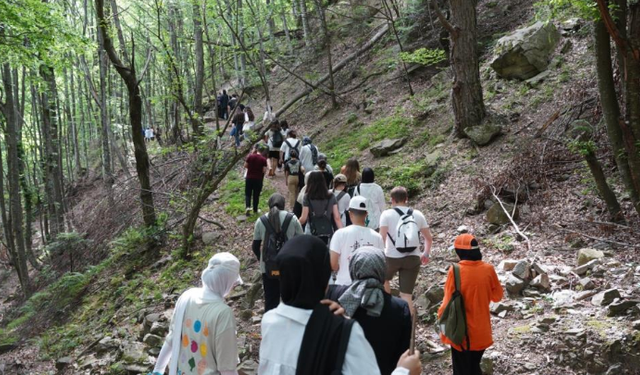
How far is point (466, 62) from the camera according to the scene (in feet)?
38.6

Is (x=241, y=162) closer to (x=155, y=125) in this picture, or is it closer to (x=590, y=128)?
(x=590, y=128)

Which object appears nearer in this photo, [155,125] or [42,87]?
[42,87]

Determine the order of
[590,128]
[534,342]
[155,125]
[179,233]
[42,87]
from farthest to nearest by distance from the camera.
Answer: [155,125] < [42,87] < [179,233] < [590,128] < [534,342]

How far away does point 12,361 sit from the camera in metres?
10.4

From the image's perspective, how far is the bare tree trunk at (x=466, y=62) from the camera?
11.7 metres

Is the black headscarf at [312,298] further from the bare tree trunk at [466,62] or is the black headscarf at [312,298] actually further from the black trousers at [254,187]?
the bare tree trunk at [466,62]

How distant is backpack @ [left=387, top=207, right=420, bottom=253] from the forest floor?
49.8 inches

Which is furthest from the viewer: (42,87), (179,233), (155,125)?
(155,125)

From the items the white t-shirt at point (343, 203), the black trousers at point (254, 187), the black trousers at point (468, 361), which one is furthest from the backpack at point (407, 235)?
the black trousers at point (254, 187)

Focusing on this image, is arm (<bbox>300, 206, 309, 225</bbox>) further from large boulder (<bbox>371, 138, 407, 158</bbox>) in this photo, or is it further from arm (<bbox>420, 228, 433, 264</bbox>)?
large boulder (<bbox>371, 138, 407, 158</bbox>)

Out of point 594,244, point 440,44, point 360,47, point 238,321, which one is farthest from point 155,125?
point 594,244

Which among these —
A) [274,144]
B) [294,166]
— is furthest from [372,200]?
[274,144]

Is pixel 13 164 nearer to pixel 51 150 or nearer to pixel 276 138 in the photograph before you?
pixel 51 150

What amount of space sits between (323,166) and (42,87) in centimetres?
1091
